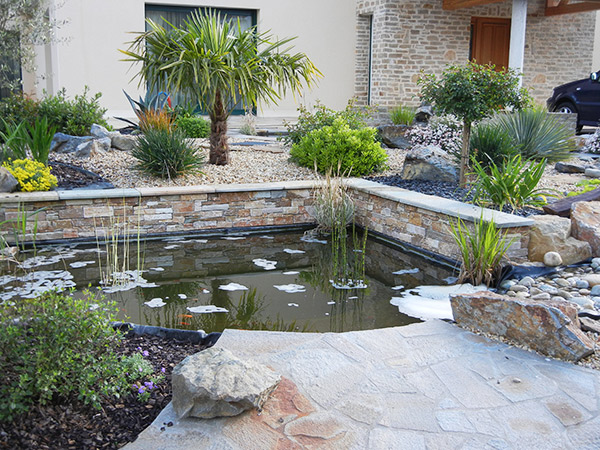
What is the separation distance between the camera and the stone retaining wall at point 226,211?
6.37 metres

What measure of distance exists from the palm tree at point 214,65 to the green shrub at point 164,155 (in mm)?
545

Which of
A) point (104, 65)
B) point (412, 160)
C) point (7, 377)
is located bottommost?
point (7, 377)

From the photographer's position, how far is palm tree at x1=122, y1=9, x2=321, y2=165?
24.3ft

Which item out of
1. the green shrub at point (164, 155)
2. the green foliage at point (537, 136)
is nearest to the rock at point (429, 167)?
the green foliage at point (537, 136)

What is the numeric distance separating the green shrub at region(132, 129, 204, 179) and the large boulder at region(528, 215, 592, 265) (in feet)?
13.0

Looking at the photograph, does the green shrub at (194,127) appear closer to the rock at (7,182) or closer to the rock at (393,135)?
the rock at (393,135)

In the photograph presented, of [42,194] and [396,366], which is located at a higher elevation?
[42,194]

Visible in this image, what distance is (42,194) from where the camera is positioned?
6559 millimetres

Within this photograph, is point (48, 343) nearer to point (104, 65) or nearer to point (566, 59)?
point (104, 65)

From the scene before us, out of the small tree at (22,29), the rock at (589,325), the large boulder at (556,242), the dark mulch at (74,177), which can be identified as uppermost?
the small tree at (22,29)

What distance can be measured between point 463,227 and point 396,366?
2756 millimetres

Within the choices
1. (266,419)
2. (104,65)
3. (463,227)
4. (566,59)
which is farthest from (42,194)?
(566,59)

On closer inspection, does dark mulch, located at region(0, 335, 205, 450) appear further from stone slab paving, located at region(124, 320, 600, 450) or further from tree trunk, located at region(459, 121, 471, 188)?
tree trunk, located at region(459, 121, 471, 188)

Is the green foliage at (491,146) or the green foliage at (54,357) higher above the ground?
the green foliage at (491,146)
